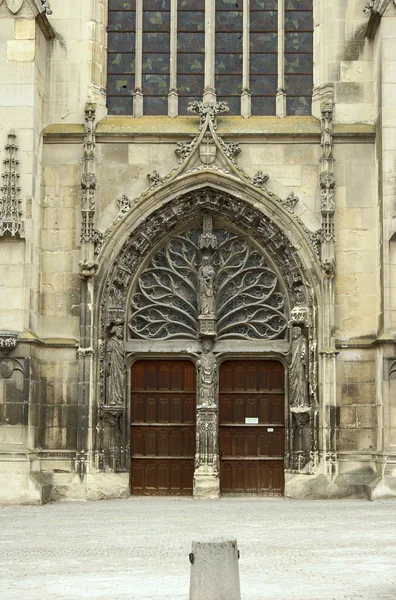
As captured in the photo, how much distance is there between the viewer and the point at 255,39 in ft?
73.8

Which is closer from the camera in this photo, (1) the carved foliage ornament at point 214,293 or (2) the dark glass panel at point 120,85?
(1) the carved foliage ornament at point 214,293

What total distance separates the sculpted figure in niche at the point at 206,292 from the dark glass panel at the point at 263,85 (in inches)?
155

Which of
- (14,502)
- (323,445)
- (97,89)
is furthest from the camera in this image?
(97,89)

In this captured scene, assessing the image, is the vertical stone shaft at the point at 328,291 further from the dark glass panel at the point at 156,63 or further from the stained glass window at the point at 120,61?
the stained glass window at the point at 120,61

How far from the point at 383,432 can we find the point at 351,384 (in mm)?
1367

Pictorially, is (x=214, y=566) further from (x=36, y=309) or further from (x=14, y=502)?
(x=36, y=309)

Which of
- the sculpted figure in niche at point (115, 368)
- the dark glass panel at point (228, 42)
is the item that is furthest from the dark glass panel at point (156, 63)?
the sculpted figure in niche at point (115, 368)

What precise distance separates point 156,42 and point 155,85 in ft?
3.08

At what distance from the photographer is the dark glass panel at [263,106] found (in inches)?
878

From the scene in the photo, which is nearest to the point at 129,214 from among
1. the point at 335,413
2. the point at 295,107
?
the point at 295,107

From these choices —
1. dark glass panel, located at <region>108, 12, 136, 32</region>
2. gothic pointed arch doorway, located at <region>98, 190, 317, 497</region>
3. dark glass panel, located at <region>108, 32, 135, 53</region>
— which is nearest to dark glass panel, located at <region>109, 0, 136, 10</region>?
dark glass panel, located at <region>108, 12, 136, 32</region>

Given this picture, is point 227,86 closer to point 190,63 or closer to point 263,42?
point 190,63

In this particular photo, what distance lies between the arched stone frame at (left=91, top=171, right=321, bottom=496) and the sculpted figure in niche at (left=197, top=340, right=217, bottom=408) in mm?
1083

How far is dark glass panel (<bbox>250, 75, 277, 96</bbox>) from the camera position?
22.4 meters
